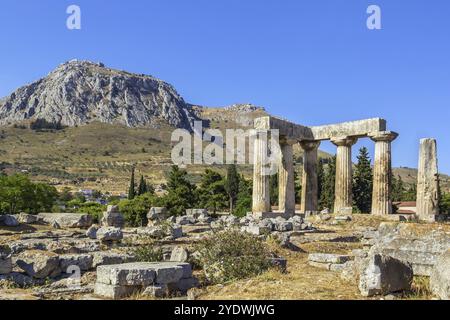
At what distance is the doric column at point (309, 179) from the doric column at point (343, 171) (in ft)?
6.32

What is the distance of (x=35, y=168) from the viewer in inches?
4481

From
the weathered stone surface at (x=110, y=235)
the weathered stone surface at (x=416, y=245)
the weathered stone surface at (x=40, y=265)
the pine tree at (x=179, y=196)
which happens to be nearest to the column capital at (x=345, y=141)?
the weathered stone surface at (x=110, y=235)

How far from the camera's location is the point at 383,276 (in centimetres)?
791

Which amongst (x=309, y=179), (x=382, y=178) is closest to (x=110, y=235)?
(x=382, y=178)

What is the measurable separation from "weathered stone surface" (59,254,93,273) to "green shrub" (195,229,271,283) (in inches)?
113

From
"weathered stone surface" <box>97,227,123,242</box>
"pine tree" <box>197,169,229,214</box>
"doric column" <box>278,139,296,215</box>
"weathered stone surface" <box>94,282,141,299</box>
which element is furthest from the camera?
"pine tree" <box>197,169,229,214</box>

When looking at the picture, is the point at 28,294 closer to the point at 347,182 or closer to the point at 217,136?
the point at 347,182

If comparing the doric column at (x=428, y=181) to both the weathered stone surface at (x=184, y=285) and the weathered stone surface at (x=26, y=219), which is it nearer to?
the weathered stone surface at (x=184, y=285)

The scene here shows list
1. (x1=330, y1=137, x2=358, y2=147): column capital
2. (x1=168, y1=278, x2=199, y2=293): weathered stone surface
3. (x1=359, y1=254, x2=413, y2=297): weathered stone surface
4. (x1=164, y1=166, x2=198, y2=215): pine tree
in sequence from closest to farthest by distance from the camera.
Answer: (x1=359, y1=254, x2=413, y2=297): weathered stone surface < (x1=168, y1=278, x2=199, y2=293): weathered stone surface < (x1=330, y1=137, x2=358, y2=147): column capital < (x1=164, y1=166, x2=198, y2=215): pine tree

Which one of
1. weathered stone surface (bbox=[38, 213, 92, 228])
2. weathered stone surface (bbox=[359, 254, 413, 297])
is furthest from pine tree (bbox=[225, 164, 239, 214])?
weathered stone surface (bbox=[359, 254, 413, 297])

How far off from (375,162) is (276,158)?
21.6 feet

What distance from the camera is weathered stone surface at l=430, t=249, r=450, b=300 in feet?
23.6

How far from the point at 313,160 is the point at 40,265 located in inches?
1024

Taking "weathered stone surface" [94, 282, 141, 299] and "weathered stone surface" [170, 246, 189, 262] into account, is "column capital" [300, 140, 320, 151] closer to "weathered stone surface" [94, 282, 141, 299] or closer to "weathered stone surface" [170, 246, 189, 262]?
"weathered stone surface" [170, 246, 189, 262]
